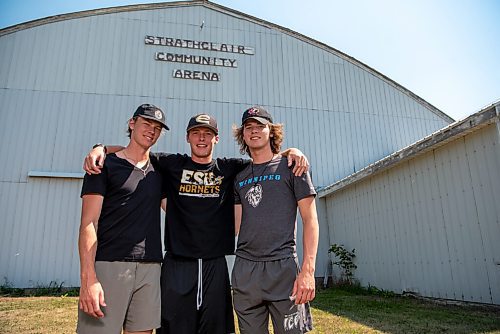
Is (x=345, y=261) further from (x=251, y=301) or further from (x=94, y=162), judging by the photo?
(x=94, y=162)

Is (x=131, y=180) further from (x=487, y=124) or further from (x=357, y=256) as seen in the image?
(x=357, y=256)

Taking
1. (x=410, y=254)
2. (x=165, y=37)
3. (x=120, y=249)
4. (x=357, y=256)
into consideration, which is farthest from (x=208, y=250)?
(x=165, y=37)

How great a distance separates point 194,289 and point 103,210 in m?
0.78

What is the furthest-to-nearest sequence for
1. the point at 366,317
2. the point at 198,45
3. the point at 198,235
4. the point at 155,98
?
1. the point at 198,45
2. the point at 155,98
3. the point at 366,317
4. the point at 198,235

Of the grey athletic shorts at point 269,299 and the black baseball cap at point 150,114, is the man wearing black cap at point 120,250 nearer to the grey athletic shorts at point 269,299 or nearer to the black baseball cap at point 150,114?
the black baseball cap at point 150,114

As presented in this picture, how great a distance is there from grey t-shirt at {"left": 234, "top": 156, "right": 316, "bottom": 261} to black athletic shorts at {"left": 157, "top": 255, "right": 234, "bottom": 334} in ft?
0.87

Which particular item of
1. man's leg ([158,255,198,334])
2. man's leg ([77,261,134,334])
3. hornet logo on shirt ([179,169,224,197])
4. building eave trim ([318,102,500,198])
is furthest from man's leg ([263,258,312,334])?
building eave trim ([318,102,500,198])

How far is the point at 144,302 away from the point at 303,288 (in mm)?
989

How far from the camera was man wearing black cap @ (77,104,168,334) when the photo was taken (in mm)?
2006

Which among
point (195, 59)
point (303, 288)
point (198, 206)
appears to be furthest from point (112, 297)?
point (195, 59)

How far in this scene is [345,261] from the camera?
8.94 m

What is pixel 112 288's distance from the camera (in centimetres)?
208

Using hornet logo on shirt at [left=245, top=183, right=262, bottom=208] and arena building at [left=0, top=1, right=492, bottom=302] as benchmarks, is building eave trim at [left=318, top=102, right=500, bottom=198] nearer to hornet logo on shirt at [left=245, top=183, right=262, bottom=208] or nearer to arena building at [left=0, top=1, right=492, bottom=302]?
arena building at [left=0, top=1, right=492, bottom=302]

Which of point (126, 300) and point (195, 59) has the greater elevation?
point (195, 59)
